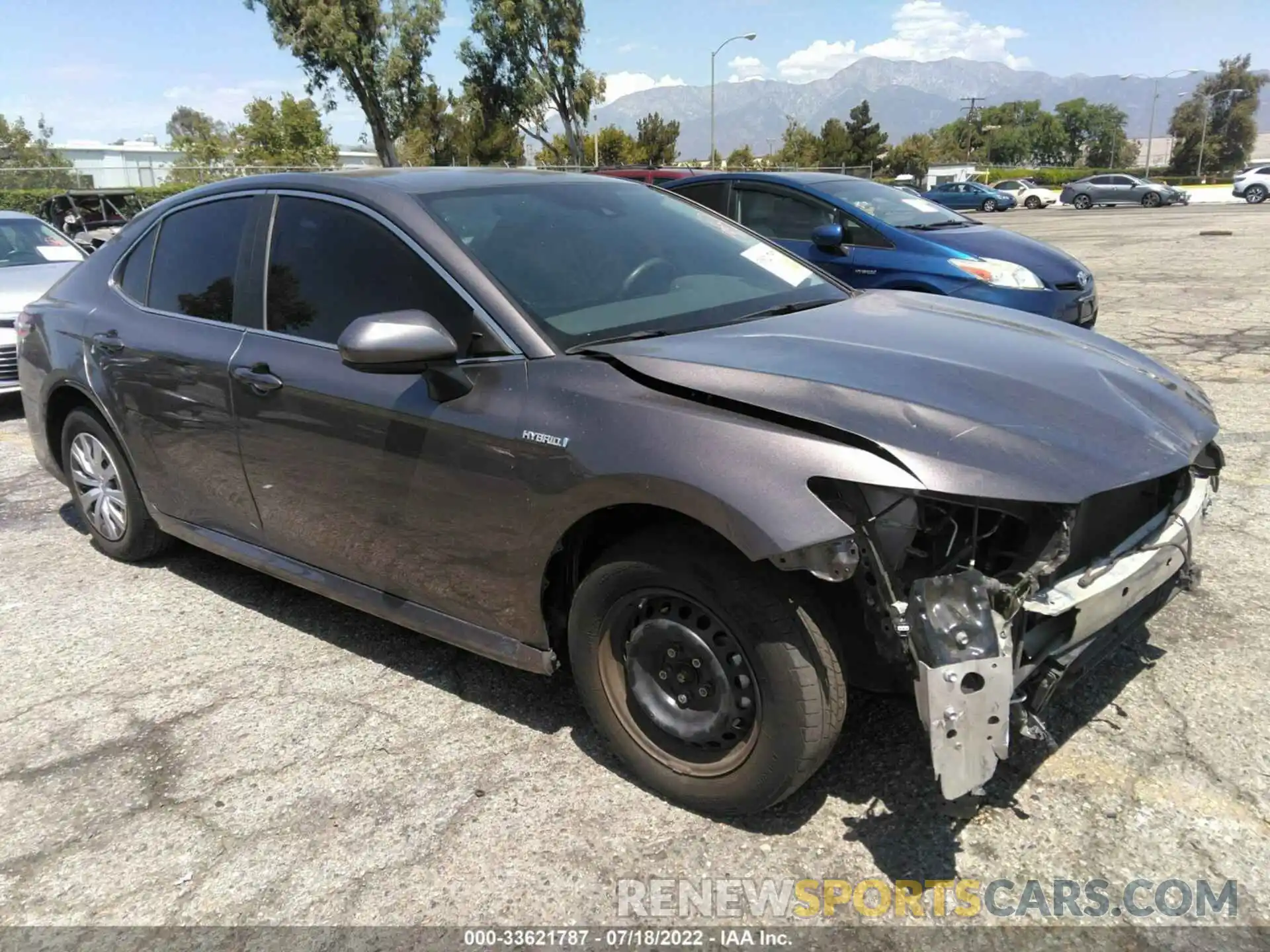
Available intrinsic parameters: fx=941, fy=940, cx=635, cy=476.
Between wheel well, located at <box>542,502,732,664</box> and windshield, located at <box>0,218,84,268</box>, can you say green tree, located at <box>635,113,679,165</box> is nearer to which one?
windshield, located at <box>0,218,84,268</box>

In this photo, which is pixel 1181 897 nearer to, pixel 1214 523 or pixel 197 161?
pixel 1214 523

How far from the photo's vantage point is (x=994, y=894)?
2260 millimetres

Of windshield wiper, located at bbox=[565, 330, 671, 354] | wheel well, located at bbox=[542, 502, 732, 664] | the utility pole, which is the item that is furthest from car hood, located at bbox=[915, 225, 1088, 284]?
the utility pole

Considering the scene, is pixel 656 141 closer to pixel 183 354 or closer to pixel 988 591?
pixel 183 354

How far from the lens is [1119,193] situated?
41.2m

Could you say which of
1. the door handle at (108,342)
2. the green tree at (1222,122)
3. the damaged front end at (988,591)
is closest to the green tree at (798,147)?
the green tree at (1222,122)

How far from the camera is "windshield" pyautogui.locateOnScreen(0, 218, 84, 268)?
8766 millimetres

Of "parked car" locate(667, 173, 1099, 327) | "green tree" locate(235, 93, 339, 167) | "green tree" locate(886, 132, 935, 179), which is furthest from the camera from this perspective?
"green tree" locate(886, 132, 935, 179)

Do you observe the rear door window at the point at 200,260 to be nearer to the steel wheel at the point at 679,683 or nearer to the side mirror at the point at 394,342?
the side mirror at the point at 394,342

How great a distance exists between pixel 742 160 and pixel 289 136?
1099 inches

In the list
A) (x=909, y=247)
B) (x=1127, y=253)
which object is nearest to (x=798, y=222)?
(x=909, y=247)

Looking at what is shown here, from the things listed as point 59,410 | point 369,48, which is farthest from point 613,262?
point 369,48

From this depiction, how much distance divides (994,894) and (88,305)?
426cm

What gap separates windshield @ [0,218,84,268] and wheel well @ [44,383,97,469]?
195 inches
